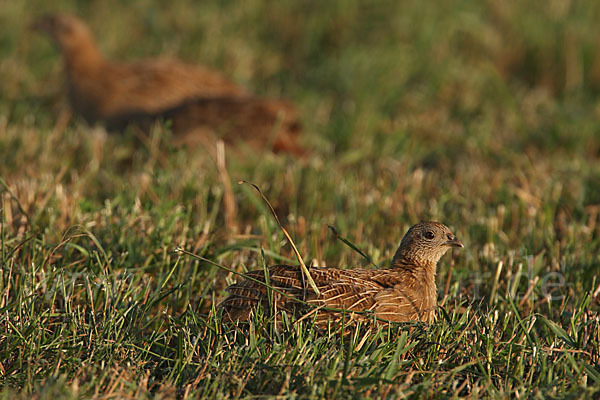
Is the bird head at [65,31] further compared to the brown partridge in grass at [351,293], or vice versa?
the bird head at [65,31]

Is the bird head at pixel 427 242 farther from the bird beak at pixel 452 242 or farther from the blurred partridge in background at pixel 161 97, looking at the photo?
the blurred partridge in background at pixel 161 97

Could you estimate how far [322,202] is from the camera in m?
5.69

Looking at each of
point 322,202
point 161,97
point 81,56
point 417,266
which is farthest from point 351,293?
point 81,56

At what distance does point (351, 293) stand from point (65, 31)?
5.92 metres

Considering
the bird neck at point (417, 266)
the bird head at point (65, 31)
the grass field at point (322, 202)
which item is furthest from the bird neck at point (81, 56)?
the bird neck at point (417, 266)

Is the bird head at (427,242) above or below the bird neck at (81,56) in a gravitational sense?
above

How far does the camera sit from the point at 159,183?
5094 millimetres

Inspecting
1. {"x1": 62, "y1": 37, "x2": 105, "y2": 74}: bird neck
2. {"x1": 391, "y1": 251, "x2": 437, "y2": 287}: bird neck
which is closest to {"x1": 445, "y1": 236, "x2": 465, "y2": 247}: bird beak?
{"x1": 391, "y1": 251, "x2": 437, "y2": 287}: bird neck

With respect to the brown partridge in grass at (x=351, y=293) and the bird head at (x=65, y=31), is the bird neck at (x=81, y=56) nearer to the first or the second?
the bird head at (x=65, y=31)

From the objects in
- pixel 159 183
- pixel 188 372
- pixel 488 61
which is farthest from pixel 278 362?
pixel 488 61

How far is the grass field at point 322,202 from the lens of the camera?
3213 millimetres

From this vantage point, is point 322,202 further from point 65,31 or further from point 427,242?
point 65,31

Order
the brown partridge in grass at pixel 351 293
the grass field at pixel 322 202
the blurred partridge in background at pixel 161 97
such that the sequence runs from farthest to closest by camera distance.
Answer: the blurred partridge in background at pixel 161 97 → the brown partridge in grass at pixel 351 293 → the grass field at pixel 322 202

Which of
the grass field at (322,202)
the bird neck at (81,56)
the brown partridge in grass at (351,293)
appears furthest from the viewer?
the bird neck at (81,56)
